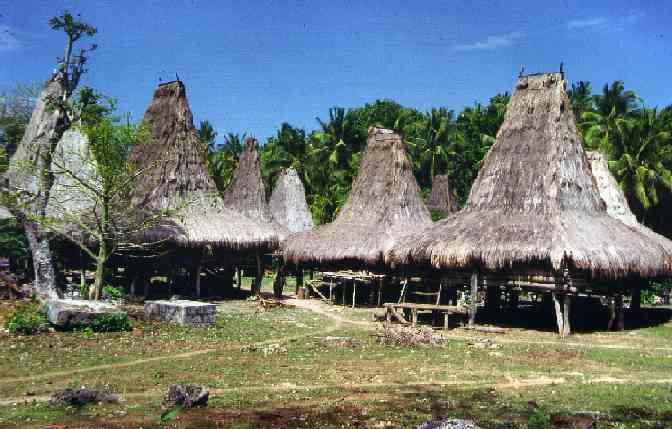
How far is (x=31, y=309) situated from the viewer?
60.5 ft

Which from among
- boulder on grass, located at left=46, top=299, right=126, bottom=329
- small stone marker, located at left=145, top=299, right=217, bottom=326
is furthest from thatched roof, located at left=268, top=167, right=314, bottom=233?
boulder on grass, located at left=46, top=299, right=126, bottom=329

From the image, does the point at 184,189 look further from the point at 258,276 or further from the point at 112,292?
the point at 112,292

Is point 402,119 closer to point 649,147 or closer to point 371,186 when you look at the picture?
point 649,147

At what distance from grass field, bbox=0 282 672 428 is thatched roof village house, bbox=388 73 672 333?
1950 millimetres

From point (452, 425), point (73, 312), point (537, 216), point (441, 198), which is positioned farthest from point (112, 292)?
point (441, 198)

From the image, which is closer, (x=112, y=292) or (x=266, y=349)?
(x=266, y=349)

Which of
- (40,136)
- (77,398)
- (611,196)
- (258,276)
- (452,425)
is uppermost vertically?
(40,136)

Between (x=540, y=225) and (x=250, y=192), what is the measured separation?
19.2 m

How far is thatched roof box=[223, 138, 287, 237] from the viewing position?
115ft

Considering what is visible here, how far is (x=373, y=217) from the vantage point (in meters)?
27.6

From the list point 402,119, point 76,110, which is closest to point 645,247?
point 76,110

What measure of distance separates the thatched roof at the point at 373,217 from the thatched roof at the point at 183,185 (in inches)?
74.2

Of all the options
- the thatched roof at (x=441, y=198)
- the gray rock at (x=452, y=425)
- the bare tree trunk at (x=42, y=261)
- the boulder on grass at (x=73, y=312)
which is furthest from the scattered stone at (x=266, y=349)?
the thatched roof at (x=441, y=198)

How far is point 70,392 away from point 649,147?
123 feet
